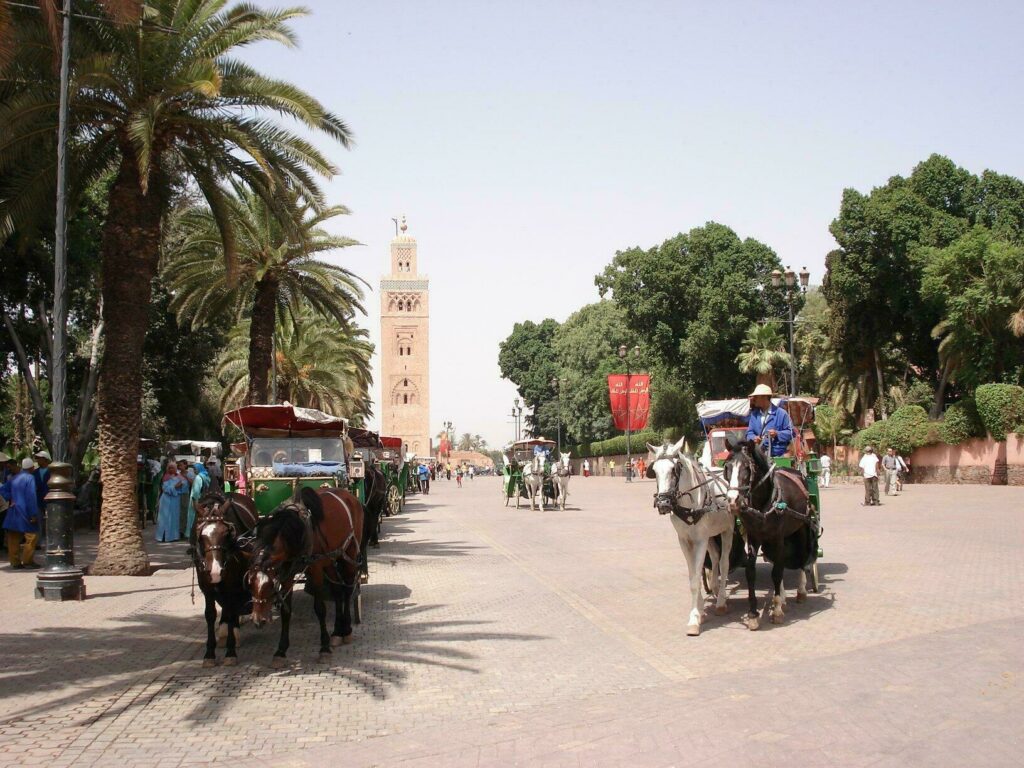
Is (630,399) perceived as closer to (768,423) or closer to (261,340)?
(261,340)

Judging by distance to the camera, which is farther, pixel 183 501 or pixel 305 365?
pixel 305 365

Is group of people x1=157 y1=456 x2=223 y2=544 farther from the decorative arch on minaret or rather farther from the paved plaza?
the decorative arch on minaret

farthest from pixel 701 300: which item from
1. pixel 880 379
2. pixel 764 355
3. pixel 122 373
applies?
pixel 122 373

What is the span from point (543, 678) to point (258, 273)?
61.9 ft

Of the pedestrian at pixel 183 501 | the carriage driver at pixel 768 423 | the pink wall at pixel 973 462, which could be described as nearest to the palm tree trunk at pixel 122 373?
the pedestrian at pixel 183 501

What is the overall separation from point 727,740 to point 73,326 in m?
31.9

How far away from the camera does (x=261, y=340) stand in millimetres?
24953

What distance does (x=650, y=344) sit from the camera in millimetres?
62156

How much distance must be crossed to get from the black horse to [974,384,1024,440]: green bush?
102ft

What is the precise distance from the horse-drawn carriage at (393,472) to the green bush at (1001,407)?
22568mm

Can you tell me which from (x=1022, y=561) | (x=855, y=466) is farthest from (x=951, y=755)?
(x=855, y=466)

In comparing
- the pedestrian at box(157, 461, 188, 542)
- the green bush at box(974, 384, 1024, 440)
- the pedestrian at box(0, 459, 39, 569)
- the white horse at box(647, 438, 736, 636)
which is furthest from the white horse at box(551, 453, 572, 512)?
the white horse at box(647, 438, 736, 636)

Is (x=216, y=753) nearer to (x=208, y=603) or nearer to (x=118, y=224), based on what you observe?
(x=208, y=603)

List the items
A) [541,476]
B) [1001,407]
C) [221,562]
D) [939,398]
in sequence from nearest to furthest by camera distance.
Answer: [221,562]
[541,476]
[1001,407]
[939,398]
